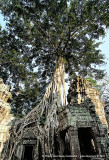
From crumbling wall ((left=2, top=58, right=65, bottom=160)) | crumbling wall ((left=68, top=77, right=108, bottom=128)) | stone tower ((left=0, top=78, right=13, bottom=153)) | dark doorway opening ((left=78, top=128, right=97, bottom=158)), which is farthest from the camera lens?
crumbling wall ((left=68, top=77, right=108, bottom=128))

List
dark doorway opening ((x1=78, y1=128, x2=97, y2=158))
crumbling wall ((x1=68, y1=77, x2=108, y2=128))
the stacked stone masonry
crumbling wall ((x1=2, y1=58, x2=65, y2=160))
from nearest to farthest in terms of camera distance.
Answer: the stacked stone masonry
crumbling wall ((x1=2, y1=58, x2=65, y2=160))
dark doorway opening ((x1=78, y1=128, x2=97, y2=158))
crumbling wall ((x1=68, y1=77, x2=108, y2=128))

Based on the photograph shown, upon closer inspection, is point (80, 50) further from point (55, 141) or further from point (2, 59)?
point (55, 141)

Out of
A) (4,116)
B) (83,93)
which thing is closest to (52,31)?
(83,93)

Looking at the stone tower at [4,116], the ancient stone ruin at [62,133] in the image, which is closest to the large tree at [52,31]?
the stone tower at [4,116]

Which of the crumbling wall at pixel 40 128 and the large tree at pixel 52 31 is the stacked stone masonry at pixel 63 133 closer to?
the crumbling wall at pixel 40 128

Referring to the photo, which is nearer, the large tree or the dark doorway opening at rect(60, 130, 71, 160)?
the dark doorway opening at rect(60, 130, 71, 160)

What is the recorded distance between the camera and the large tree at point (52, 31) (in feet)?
24.8

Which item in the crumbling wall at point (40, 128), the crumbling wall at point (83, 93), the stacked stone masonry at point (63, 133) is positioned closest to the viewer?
the stacked stone masonry at point (63, 133)

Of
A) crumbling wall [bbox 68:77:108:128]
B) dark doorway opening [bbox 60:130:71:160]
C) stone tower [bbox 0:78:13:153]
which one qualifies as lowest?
dark doorway opening [bbox 60:130:71:160]

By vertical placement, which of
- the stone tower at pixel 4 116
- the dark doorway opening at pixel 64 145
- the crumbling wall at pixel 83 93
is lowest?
the dark doorway opening at pixel 64 145

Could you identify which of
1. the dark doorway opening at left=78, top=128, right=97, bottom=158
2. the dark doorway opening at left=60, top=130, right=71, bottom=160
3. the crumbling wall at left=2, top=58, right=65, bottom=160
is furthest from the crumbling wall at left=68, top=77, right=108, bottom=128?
the dark doorway opening at left=60, top=130, right=71, bottom=160

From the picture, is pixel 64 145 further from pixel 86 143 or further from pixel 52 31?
pixel 52 31

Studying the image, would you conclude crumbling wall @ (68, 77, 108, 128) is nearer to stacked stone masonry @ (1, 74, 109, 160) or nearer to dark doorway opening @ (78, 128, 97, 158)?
stacked stone masonry @ (1, 74, 109, 160)

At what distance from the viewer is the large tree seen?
24.8ft
